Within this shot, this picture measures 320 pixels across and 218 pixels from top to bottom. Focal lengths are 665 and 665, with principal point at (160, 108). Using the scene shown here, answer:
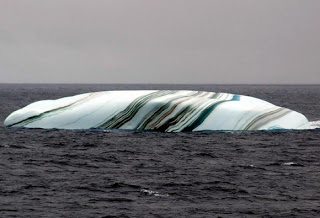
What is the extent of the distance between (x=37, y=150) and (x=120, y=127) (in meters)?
8.86

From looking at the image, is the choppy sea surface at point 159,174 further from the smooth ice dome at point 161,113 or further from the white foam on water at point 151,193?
the smooth ice dome at point 161,113

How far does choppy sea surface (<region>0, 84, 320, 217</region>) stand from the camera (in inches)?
878

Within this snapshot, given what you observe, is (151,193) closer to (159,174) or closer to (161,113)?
(159,174)

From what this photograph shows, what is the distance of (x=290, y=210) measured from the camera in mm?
22078

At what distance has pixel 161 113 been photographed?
141 ft

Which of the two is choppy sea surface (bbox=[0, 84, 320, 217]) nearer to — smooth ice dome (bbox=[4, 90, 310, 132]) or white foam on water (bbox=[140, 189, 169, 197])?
white foam on water (bbox=[140, 189, 169, 197])

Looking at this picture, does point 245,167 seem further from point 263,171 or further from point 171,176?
point 171,176

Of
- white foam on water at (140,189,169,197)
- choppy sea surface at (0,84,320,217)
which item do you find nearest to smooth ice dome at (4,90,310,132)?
choppy sea surface at (0,84,320,217)

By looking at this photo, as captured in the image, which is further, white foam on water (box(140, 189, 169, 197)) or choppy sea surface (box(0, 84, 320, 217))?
white foam on water (box(140, 189, 169, 197))

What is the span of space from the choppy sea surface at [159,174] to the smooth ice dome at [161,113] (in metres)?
0.77

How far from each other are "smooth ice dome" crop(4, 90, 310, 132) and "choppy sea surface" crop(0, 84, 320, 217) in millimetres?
767

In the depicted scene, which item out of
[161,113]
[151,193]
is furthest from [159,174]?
[161,113]

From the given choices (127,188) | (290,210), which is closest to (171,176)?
(127,188)

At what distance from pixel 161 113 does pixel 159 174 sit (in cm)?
1455
